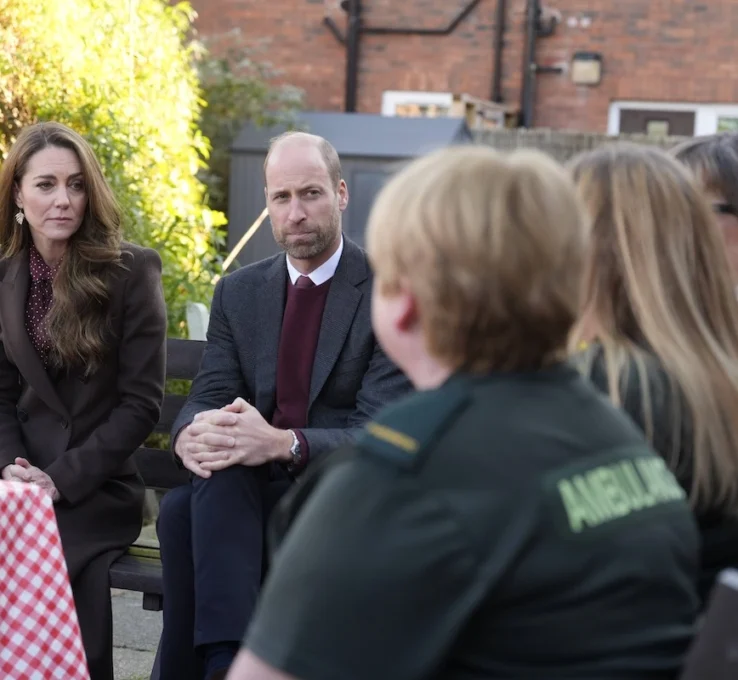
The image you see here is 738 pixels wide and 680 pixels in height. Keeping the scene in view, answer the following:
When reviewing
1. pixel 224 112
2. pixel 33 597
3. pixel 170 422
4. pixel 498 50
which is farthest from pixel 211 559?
pixel 498 50

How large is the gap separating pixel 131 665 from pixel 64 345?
122cm

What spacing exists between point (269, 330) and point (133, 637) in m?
1.54

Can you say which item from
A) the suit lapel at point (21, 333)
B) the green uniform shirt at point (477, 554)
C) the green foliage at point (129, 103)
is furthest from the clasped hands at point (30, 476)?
the green uniform shirt at point (477, 554)


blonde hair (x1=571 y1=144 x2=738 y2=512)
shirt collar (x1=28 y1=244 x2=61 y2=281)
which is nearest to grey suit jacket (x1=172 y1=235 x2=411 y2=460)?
shirt collar (x1=28 y1=244 x2=61 y2=281)

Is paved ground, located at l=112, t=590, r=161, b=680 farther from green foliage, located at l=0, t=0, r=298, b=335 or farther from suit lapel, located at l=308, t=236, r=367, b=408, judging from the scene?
green foliage, located at l=0, t=0, r=298, b=335

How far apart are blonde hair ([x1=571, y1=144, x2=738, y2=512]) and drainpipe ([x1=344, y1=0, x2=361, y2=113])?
1212cm

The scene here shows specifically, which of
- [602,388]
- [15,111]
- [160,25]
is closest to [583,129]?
[160,25]

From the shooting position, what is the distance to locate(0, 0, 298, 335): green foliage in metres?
6.15

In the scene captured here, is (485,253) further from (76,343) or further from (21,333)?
(21,333)

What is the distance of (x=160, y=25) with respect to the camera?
7.18 metres

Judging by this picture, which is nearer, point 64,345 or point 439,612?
point 439,612

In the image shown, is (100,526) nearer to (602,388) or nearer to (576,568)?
(602,388)

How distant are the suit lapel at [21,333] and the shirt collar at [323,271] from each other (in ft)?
2.69

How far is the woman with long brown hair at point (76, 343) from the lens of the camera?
3773 mm
